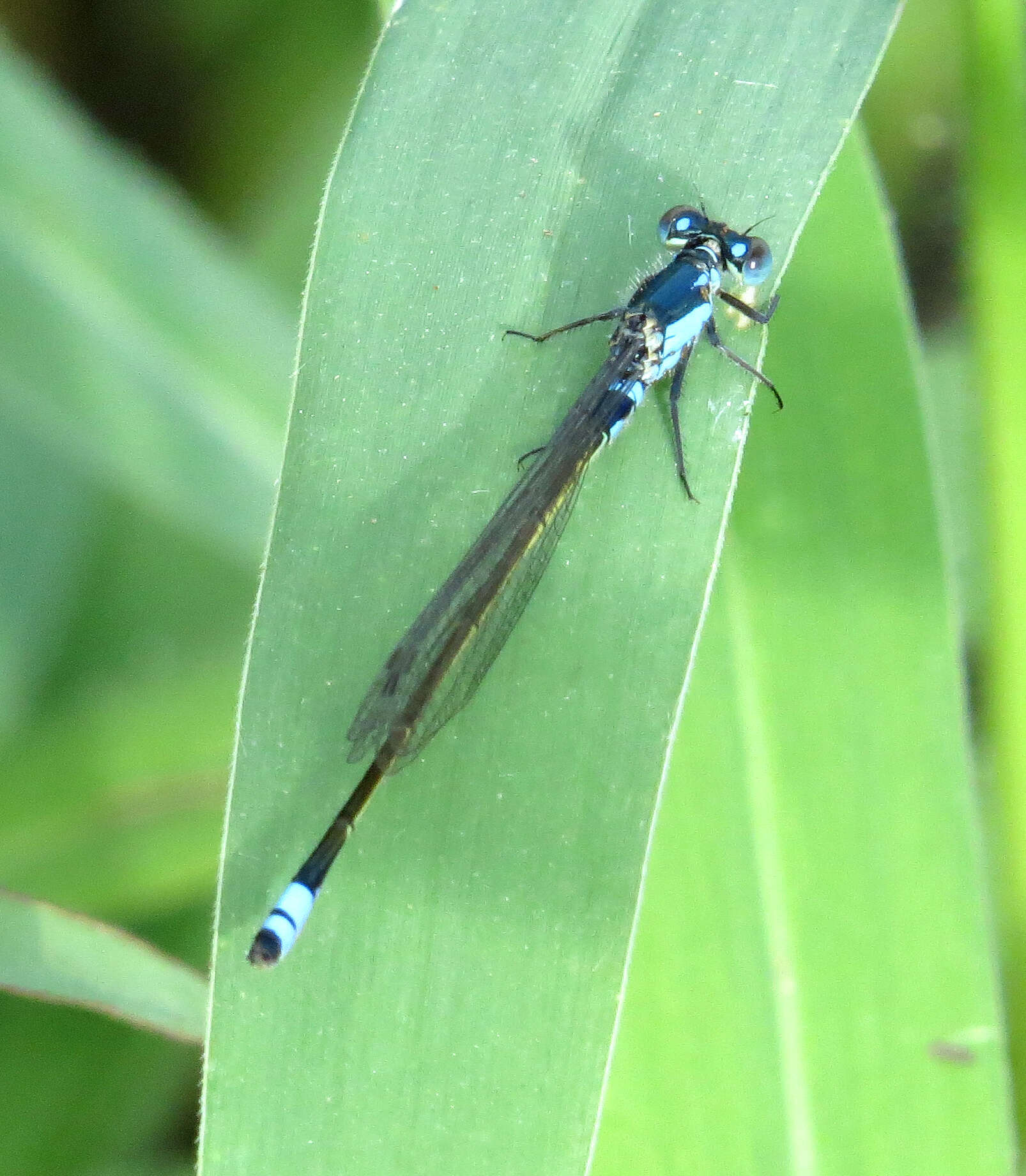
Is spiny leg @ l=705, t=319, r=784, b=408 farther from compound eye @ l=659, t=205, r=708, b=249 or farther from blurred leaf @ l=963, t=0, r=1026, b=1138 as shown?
blurred leaf @ l=963, t=0, r=1026, b=1138

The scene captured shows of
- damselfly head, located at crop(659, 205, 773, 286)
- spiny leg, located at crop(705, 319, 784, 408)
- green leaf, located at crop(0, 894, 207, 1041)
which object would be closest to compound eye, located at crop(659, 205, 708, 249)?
damselfly head, located at crop(659, 205, 773, 286)

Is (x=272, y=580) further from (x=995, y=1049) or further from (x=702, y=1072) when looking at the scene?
(x=995, y=1049)

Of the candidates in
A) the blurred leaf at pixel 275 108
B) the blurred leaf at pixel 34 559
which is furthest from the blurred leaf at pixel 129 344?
the blurred leaf at pixel 275 108

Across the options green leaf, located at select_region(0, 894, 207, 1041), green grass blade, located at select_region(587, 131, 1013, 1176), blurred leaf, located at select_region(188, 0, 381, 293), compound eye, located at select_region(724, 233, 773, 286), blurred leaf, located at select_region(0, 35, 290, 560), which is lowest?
green leaf, located at select_region(0, 894, 207, 1041)

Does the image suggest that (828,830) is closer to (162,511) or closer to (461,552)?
(461,552)

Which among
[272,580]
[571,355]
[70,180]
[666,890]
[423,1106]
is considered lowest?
[423,1106]

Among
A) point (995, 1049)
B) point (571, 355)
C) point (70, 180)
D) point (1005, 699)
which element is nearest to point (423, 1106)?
point (571, 355)
